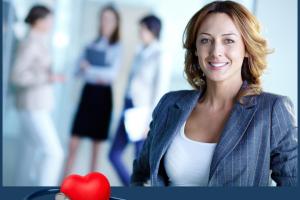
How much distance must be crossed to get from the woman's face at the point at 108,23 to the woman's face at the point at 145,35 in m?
0.19

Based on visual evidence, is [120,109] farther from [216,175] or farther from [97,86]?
[216,175]

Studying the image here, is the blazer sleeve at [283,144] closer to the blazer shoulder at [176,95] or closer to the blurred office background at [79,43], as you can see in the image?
the blazer shoulder at [176,95]

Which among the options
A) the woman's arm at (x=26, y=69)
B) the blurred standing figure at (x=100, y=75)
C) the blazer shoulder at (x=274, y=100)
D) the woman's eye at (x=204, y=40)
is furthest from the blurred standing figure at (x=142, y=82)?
the blazer shoulder at (x=274, y=100)

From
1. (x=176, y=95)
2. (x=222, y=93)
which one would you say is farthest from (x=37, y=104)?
(x=222, y=93)

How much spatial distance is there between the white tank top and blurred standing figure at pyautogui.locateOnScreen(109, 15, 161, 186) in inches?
76.0

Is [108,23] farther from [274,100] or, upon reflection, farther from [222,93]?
[274,100]

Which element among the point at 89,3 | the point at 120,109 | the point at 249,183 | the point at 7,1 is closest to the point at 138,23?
the point at 89,3

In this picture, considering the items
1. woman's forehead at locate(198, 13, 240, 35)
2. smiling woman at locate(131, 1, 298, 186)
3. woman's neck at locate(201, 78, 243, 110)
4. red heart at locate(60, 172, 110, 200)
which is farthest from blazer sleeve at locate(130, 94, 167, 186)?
red heart at locate(60, 172, 110, 200)

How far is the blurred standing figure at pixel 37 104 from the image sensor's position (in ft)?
11.4

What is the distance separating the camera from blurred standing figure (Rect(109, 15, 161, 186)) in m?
3.47

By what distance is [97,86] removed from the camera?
3561mm

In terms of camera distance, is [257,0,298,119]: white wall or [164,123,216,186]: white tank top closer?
[164,123,216,186]: white tank top

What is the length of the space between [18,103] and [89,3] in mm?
858

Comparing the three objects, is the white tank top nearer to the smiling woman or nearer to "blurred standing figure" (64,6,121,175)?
the smiling woman
